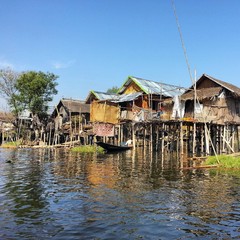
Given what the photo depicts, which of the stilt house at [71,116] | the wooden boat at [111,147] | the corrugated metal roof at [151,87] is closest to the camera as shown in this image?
the wooden boat at [111,147]

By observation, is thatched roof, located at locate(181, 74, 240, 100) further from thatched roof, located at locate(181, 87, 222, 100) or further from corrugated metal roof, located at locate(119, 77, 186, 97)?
corrugated metal roof, located at locate(119, 77, 186, 97)

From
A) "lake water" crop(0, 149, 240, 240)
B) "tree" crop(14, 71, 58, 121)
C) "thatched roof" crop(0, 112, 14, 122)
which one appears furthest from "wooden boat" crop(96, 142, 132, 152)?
"thatched roof" crop(0, 112, 14, 122)

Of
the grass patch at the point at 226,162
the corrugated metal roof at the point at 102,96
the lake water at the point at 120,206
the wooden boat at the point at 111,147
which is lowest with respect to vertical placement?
the lake water at the point at 120,206

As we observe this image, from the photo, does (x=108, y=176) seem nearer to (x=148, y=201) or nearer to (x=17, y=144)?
(x=148, y=201)

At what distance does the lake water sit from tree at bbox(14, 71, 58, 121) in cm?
2697

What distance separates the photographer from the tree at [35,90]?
3847 cm

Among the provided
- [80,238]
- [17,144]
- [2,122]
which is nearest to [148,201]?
[80,238]

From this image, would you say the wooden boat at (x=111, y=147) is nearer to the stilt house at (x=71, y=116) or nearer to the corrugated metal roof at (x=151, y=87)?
the corrugated metal roof at (x=151, y=87)

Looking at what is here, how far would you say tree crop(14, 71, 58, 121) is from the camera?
126ft

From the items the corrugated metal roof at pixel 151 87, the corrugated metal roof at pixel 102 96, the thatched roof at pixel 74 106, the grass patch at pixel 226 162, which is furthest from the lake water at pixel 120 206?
the thatched roof at pixel 74 106

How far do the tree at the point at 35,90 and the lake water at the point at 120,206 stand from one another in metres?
27.0

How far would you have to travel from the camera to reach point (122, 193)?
31.5 ft

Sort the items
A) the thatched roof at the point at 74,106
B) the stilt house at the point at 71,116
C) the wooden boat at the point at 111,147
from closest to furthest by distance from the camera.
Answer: the wooden boat at the point at 111,147 < the stilt house at the point at 71,116 < the thatched roof at the point at 74,106

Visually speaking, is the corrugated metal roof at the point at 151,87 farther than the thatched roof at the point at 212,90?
Yes
